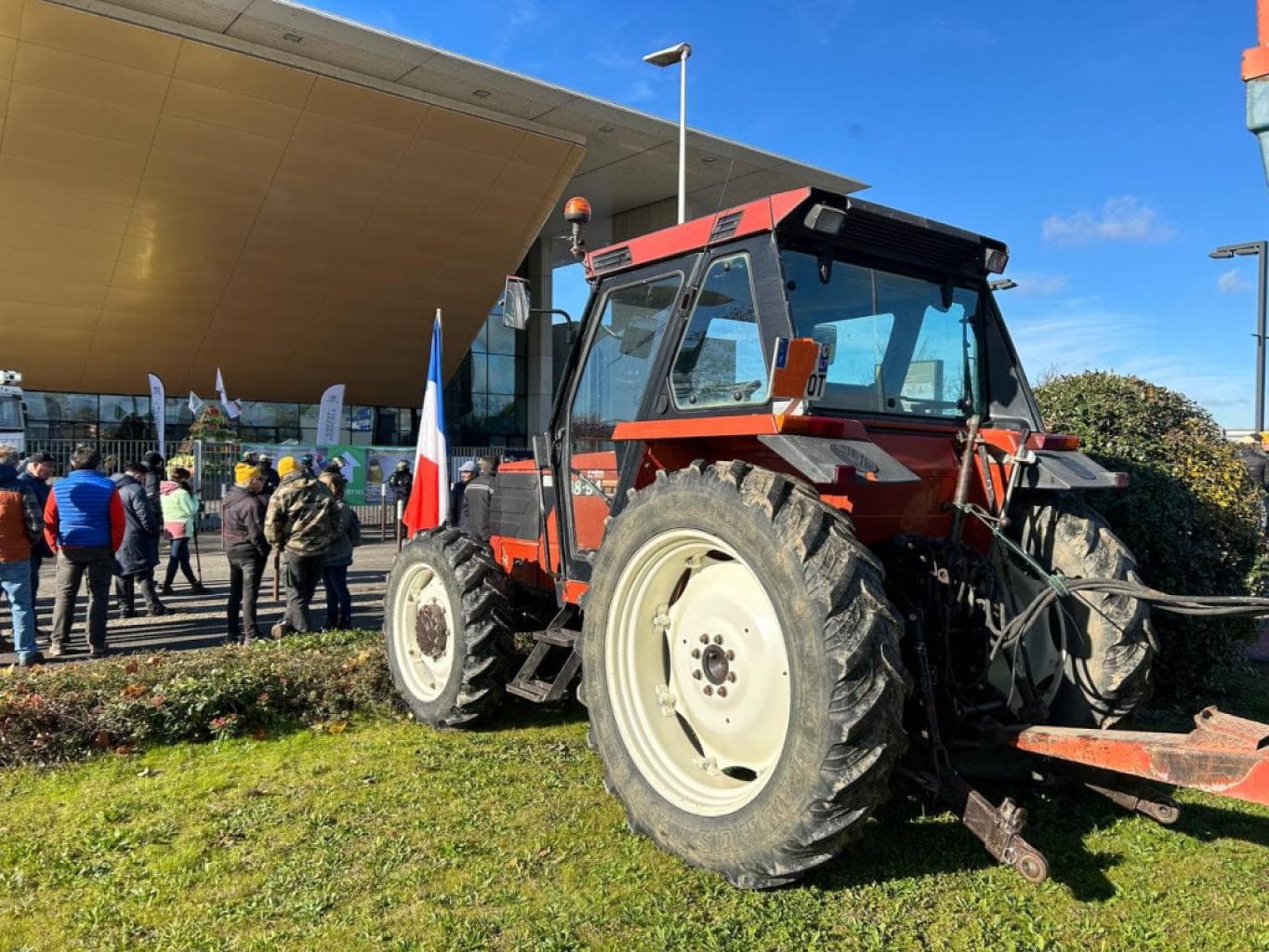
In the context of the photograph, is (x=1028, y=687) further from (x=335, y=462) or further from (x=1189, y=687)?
(x=335, y=462)

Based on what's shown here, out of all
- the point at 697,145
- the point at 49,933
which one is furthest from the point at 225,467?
→ the point at 49,933

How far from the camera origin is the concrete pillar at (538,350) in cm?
3328

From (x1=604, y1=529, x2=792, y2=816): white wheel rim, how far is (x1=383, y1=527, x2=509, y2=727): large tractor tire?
4.71ft

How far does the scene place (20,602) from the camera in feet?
24.1

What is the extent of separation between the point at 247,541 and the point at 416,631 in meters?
3.36

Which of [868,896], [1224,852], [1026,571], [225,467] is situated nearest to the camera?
[868,896]

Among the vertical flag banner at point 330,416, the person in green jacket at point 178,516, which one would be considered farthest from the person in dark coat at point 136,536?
the vertical flag banner at point 330,416

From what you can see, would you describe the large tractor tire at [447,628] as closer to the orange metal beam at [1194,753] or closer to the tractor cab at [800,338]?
the tractor cab at [800,338]

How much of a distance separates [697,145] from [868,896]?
2481 cm

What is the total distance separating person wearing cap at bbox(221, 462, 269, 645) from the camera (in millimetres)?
8133

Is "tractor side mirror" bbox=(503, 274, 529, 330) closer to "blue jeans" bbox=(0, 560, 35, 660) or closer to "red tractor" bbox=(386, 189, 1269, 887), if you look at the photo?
"red tractor" bbox=(386, 189, 1269, 887)

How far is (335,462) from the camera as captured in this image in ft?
31.4

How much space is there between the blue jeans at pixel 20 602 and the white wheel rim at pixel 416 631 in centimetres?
387

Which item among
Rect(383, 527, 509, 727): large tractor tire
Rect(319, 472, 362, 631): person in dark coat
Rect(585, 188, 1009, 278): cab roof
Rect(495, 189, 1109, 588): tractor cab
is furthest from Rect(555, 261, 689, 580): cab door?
Rect(319, 472, 362, 631): person in dark coat
